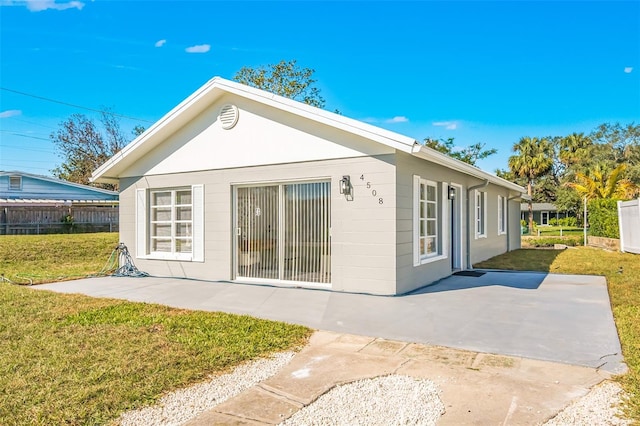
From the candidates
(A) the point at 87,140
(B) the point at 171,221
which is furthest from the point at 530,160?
(A) the point at 87,140

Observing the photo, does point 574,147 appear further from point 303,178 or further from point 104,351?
point 104,351

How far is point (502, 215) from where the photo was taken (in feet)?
55.4

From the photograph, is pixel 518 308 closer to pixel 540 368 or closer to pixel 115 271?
pixel 540 368

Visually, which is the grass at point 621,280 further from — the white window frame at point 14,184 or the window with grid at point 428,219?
the white window frame at point 14,184

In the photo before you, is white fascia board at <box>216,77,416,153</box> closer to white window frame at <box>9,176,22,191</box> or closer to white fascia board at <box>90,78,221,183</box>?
white fascia board at <box>90,78,221,183</box>

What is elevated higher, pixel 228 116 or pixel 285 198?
pixel 228 116

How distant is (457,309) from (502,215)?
37.2 feet

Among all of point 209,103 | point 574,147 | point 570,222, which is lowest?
point 570,222

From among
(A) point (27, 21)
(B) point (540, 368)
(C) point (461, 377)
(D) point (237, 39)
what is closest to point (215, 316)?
(C) point (461, 377)

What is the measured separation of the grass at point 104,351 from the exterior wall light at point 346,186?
315 cm

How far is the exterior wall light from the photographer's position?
817cm

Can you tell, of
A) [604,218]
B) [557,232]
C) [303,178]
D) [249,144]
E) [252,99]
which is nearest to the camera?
[303,178]

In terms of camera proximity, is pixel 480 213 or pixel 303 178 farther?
pixel 480 213

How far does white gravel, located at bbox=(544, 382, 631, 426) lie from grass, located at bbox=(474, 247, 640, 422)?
95 mm
